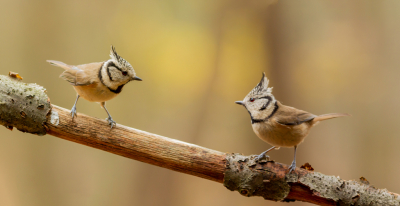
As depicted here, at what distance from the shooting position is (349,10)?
2859 millimetres

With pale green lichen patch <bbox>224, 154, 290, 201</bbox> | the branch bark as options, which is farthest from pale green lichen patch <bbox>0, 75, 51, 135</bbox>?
pale green lichen patch <bbox>224, 154, 290, 201</bbox>

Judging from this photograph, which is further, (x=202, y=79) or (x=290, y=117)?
(x=202, y=79)

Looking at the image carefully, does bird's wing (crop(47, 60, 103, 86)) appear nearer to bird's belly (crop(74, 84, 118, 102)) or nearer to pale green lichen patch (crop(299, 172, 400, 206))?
bird's belly (crop(74, 84, 118, 102))

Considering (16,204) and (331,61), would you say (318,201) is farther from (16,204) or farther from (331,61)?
(16,204)

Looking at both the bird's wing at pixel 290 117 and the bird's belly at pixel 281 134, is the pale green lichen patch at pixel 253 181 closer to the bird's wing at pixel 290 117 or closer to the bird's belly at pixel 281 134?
the bird's belly at pixel 281 134

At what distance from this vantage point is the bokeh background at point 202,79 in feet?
9.11

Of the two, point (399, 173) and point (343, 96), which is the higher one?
point (343, 96)

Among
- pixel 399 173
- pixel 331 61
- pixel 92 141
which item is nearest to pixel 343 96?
pixel 331 61

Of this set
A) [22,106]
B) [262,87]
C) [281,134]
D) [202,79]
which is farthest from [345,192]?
[22,106]

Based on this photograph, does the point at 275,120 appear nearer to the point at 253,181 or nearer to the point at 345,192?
the point at 253,181

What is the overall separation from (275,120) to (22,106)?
1603mm

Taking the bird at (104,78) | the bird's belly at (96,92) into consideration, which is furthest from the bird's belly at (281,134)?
the bird's belly at (96,92)

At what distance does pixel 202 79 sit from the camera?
293 centimetres

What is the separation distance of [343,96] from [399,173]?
0.94 m
